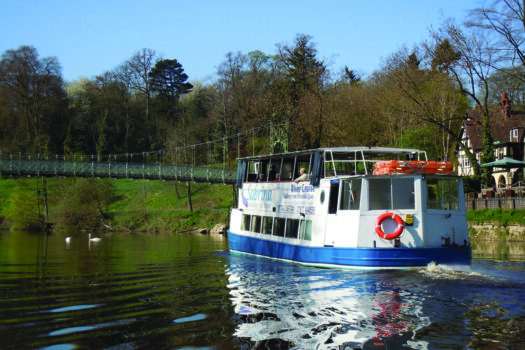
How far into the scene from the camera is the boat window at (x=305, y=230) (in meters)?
20.9

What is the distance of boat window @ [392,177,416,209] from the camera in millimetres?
18328

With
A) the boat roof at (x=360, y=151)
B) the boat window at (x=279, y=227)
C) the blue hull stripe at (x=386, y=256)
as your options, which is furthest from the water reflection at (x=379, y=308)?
the boat roof at (x=360, y=151)

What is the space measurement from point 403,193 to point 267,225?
7.30 meters

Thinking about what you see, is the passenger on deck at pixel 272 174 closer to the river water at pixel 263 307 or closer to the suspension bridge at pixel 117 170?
the river water at pixel 263 307

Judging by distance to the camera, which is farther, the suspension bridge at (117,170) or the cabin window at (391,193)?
the suspension bridge at (117,170)

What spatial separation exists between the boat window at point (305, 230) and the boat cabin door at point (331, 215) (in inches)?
42.0

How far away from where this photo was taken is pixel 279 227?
913 inches

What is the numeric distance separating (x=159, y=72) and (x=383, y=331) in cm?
7937

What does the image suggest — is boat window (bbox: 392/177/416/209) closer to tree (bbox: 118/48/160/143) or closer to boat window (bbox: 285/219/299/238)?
boat window (bbox: 285/219/299/238)

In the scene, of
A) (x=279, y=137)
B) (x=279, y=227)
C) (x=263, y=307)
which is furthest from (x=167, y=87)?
(x=263, y=307)

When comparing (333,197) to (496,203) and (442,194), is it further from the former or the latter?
(496,203)

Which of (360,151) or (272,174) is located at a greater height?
(360,151)

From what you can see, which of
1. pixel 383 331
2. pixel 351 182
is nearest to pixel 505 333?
pixel 383 331

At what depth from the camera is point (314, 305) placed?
13.1 m
